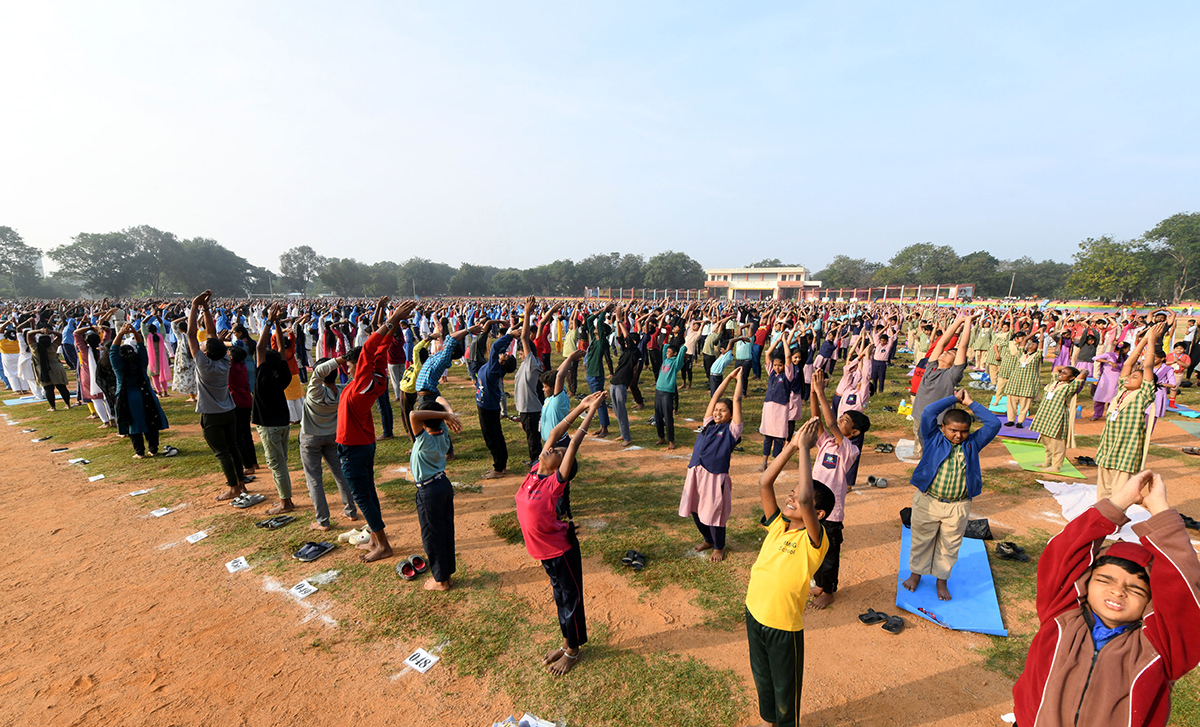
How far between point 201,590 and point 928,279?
302 ft

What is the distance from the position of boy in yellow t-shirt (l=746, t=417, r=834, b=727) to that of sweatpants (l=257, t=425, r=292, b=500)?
17.8ft

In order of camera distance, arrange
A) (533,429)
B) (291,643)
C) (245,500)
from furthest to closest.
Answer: (533,429), (245,500), (291,643)

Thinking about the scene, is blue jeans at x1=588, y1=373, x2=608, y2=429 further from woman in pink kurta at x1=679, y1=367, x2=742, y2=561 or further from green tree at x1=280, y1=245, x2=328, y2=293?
green tree at x1=280, y1=245, x2=328, y2=293

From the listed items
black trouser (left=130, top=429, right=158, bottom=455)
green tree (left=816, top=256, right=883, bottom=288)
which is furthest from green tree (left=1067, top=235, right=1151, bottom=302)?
black trouser (left=130, top=429, right=158, bottom=455)

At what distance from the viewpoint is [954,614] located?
413cm

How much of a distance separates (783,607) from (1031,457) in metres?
8.18

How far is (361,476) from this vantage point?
4793mm

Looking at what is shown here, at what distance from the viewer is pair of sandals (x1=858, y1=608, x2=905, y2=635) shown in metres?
3.97

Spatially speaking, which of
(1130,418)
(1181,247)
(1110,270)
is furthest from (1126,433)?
(1181,247)

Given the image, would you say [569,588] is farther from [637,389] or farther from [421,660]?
[637,389]

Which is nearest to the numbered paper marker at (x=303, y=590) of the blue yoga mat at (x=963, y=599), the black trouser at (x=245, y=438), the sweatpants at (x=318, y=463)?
the sweatpants at (x=318, y=463)

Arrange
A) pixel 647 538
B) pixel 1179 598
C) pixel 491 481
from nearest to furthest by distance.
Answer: pixel 1179 598 → pixel 647 538 → pixel 491 481

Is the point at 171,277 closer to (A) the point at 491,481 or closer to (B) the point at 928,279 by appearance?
(A) the point at 491,481

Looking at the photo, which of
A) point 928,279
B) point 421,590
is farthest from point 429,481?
point 928,279
